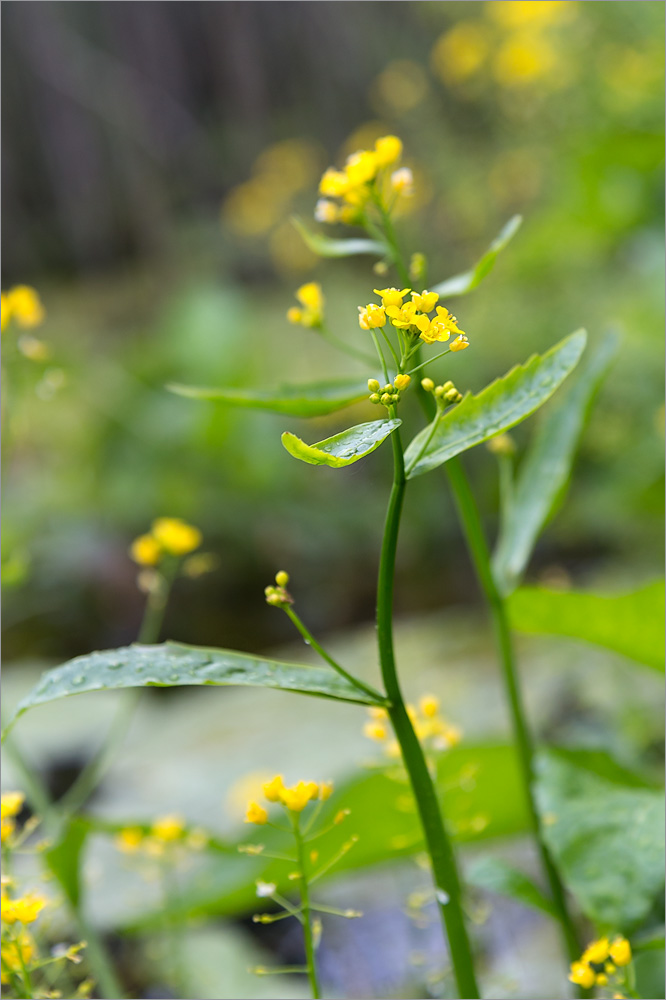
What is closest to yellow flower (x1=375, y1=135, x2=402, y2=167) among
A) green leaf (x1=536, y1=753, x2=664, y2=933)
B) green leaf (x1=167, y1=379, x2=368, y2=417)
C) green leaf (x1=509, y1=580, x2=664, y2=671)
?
green leaf (x1=167, y1=379, x2=368, y2=417)

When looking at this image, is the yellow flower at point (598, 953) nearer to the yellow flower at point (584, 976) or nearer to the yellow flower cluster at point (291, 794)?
the yellow flower at point (584, 976)

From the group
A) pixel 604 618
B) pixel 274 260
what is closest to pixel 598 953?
pixel 604 618

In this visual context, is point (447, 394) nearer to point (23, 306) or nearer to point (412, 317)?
point (412, 317)

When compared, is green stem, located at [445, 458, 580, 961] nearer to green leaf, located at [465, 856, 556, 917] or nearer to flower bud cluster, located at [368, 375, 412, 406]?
green leaf, located at [465, 856, 556, 917]

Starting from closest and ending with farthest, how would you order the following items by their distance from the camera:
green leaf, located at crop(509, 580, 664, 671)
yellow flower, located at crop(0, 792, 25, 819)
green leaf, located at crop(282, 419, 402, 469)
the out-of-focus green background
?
green leaf, located at crop(282, 419, 402, 469) → yellow flower, located at crop(0, 792, 25, 819) → green leaf, located at crop(509, 580, 664, 671) → the out-of-focus green background

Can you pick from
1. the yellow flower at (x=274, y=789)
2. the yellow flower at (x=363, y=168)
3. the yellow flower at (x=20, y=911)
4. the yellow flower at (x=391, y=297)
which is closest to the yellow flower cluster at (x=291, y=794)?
the yellow flower at (x=274, y=789)
